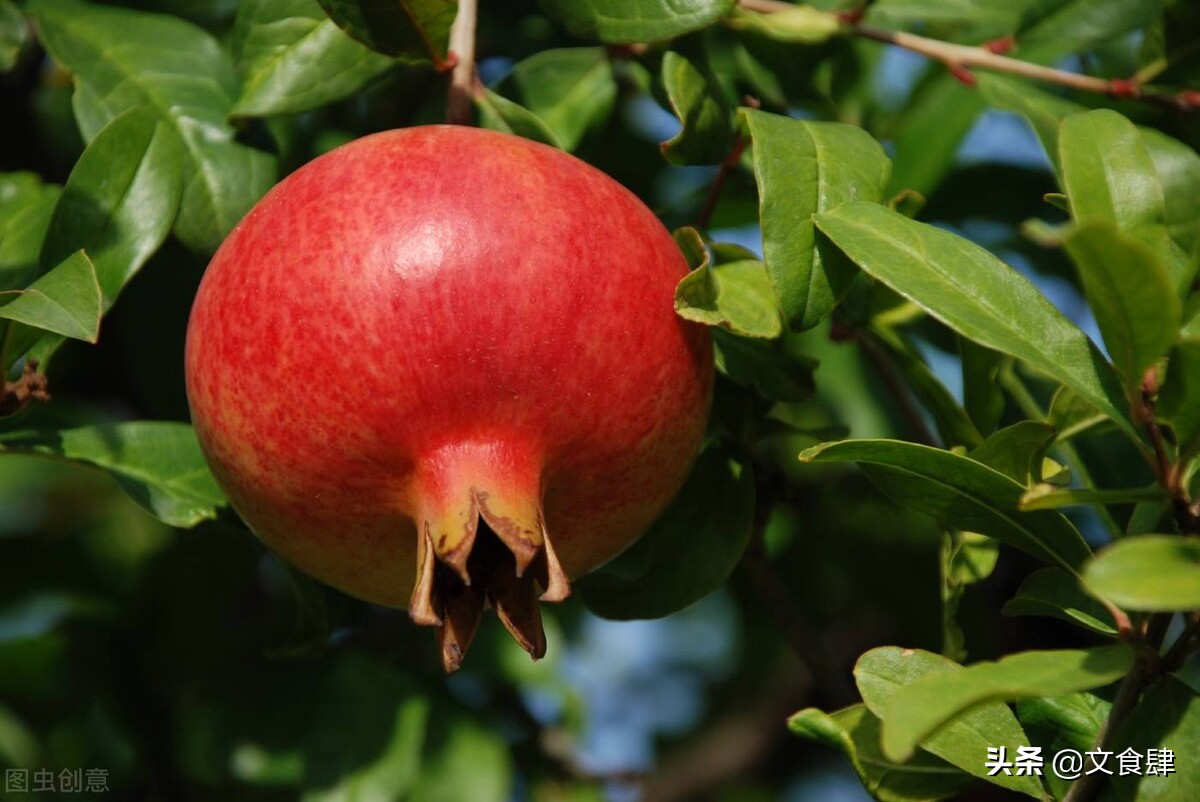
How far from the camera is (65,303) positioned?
1089 mm

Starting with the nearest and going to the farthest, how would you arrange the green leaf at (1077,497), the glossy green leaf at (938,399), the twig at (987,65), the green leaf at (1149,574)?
the green leaf at (1149,574), the green leaf at (1077,497), the glossy green leaf at (938,399), the twig at (987,65)

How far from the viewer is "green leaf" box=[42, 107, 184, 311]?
4.14ft

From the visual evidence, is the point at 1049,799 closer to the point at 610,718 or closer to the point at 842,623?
the point at 842,623

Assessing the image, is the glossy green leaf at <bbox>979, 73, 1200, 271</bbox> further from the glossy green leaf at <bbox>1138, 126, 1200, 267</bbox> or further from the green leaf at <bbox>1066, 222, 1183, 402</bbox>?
the green leaf at <bbox>1066, 222, 1183, 402</bbox>

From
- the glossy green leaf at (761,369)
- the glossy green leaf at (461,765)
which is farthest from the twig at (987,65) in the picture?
the glossy green leaf at (461,765)

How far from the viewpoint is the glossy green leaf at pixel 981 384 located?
1.31 meters

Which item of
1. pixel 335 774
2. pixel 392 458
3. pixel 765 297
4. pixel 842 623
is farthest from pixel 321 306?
pixel 842 623

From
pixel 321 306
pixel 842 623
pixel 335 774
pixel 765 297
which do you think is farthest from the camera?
pixel 842 623

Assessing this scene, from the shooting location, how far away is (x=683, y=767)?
2.88 metres

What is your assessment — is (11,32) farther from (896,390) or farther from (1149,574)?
(1149,574)

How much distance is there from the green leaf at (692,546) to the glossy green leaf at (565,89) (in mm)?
408

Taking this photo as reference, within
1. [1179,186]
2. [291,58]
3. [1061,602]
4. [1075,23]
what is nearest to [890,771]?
[1061,602]

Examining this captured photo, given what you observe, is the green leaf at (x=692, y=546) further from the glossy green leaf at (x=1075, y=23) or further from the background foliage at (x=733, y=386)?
the glossy green leaf at (x=1075, y=23)

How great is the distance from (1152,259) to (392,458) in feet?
1.83
